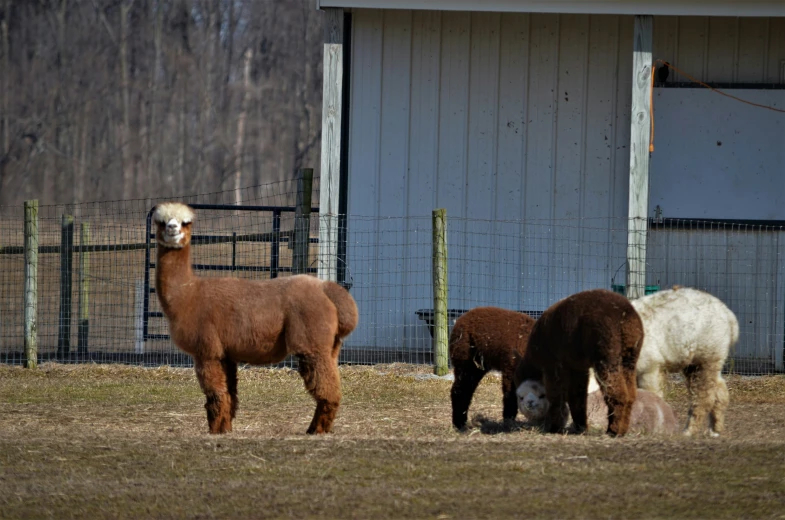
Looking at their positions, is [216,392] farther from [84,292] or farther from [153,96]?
[153,96]

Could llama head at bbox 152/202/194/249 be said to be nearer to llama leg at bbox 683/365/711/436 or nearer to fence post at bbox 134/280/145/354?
llama leg at bbox 683/365/711/436

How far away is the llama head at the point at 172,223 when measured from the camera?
7496mm

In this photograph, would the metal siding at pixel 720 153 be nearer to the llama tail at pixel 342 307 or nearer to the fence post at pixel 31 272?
the llama tail at pixel 342 307

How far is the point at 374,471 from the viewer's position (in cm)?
596

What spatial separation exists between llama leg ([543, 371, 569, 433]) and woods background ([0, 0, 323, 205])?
2887 cm

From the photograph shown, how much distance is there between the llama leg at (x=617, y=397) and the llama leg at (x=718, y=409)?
1.11 metres

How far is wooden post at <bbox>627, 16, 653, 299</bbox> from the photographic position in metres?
11.5

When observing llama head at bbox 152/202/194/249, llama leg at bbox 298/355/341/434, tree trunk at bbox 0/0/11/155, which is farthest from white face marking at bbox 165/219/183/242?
tree trunk at bbox 0/0/11/155

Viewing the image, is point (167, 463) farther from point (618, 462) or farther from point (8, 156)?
point (8, 156)

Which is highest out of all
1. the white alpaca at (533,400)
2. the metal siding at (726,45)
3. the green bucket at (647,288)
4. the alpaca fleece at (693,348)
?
the metal siding at (726,45)

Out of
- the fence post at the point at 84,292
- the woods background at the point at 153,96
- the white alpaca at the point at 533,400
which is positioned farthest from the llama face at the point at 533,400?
the woods background at the point at 153,96

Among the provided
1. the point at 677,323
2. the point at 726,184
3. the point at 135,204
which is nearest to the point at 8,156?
the point at 135,204

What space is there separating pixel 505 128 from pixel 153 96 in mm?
26522

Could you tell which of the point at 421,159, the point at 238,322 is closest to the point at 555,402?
the point at 238,322
